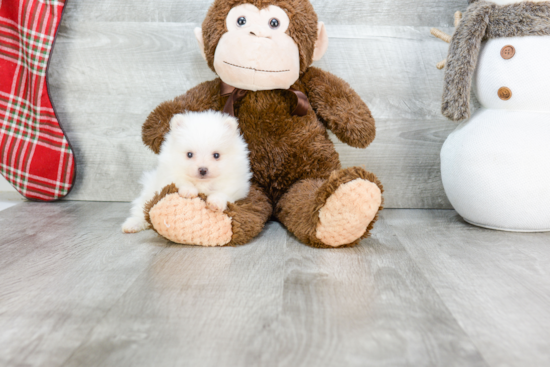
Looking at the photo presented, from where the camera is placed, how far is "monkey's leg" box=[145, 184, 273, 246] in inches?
38.7

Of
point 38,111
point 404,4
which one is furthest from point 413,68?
point 38,111

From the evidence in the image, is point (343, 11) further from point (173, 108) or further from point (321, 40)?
point (173, 108)

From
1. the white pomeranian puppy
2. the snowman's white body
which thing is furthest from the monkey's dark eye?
the snowman's white body

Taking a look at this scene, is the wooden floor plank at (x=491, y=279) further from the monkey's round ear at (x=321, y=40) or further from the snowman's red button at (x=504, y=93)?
the monkey's round ear at (x=321, y=40)

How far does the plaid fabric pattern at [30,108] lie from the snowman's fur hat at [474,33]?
109 centimetres

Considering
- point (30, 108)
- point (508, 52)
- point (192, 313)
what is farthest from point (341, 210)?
point (30, 108)

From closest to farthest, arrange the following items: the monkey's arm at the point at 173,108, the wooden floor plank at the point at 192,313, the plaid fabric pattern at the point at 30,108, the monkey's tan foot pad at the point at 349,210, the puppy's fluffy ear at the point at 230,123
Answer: the wooden floor plank at the point at 192,313
the monkey's tan foot pad at the point at 349,210
the puppy's fluffy ear at the point at 230,123
the monkey's arm at the point at 173,108
the plaid fabric pattern at the point at 30,108

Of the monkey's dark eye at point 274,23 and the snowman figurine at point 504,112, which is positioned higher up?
the monkey's dark eye at point 274,23

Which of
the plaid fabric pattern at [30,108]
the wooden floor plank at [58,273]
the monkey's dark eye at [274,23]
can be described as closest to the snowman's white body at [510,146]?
the monkey's dark eye at [274,23]

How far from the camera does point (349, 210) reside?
92 centimetres

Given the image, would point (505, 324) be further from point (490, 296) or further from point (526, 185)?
point (526, 185)

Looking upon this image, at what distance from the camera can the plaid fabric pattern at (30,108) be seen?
1359 millimetres

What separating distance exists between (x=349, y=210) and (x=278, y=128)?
0.35 meters

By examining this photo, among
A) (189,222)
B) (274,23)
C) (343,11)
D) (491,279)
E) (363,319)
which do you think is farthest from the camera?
(343,11)
